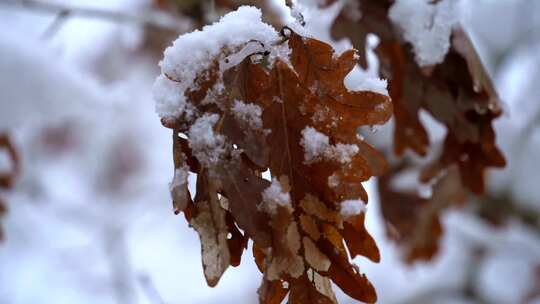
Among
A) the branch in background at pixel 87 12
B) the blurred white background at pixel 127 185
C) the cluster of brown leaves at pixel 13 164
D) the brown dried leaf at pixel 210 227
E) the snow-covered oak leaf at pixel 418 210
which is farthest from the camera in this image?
the blurred white background at pixel 127 185

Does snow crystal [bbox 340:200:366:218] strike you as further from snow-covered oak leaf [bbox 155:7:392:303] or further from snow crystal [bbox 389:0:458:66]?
snow crystal [bbox 389:0:458:66]

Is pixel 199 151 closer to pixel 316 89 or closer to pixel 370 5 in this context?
pixel 316 89

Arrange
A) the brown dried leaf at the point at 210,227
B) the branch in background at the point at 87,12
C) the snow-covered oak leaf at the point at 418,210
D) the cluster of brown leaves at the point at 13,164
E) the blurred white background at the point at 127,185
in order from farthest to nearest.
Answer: the blurred white background at the point at 127,185
the branch in background at the point at 87,12
the cluster of brown leaves at the point at 13,164
the snow-covered oak leaf at the point at 418,210
the brown dried leaf at the point at 210,227

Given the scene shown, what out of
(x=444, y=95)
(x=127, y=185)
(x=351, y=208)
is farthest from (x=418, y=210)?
(x=127, y=185)

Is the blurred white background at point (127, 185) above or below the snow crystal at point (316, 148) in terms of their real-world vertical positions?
above

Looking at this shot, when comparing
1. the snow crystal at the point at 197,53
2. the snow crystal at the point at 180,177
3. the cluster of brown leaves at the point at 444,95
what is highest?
the cluster of brown leaves at the point at 444,95

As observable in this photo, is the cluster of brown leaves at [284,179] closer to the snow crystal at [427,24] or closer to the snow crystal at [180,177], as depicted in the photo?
the snow crystal at [180,177]

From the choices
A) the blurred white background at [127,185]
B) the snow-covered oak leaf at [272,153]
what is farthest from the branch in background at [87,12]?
the snow-covered oak leaf at [272,153]

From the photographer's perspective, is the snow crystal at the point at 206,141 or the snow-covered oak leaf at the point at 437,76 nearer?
the snow crystal at the point at 206,141

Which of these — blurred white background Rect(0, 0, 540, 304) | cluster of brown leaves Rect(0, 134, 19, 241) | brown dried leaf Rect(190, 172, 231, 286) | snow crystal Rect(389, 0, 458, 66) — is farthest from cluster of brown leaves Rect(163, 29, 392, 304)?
cluster of brown leaves Rect(0, 134, 19, 241)
